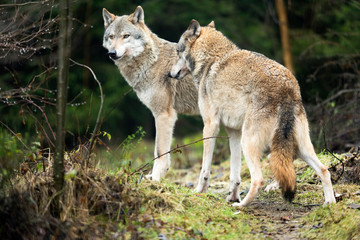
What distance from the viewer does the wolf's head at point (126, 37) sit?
6500 mm

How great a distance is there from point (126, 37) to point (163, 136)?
Answer: 5.15 ft

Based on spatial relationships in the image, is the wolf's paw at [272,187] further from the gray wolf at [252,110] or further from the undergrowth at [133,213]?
the undergrowth at [133,213]

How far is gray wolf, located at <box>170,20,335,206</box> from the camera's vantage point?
168 inches

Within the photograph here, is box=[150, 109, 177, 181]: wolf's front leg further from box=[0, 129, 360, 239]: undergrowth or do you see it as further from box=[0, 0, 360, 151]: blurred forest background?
box=[0, 0, 360, 151]: blurred forest background

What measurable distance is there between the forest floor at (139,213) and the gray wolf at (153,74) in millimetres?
1835

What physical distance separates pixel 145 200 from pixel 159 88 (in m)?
2.83

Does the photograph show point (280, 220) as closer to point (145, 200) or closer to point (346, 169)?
point (145, 200)

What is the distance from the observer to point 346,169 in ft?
18.2

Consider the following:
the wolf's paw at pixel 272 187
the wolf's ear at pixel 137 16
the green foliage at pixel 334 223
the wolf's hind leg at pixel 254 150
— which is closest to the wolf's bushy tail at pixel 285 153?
the wolf's hind leg at pixel 254 150

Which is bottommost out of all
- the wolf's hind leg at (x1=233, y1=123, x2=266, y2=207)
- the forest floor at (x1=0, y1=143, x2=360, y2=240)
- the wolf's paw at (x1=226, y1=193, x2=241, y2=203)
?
the wolf's paw at (x1=226, y1=193, x2=241, y2=203)

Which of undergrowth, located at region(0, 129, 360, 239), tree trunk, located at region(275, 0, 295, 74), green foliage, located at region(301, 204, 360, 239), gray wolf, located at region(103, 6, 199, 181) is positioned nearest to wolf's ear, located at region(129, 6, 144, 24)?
gray wolf, located at region(103, 6, 199, 181)

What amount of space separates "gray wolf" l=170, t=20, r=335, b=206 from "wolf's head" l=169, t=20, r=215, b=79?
25 millimetres

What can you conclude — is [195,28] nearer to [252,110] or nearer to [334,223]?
[252,110]

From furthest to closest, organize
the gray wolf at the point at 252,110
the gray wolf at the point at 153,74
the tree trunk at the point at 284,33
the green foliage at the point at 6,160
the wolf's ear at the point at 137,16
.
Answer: the tree trunk at the point at 284,33
the wolf's ear at the point at 137,16
the gray wolf at the point at 153,74
the gray wolf at the point at 252,110
the green foliage at the point at 6,160
